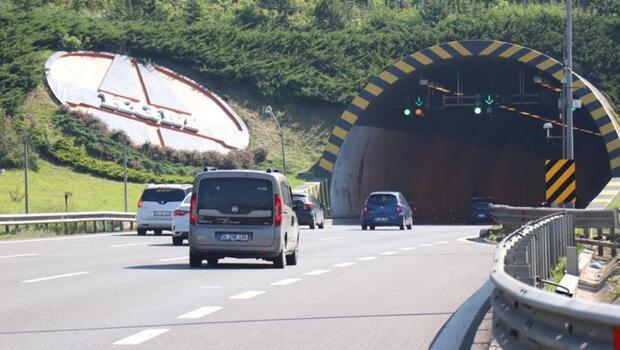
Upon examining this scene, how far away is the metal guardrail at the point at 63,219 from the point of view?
139 feet

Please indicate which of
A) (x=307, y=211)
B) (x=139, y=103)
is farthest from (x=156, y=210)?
(x=139, y=103)

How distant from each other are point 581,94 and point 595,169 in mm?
13268

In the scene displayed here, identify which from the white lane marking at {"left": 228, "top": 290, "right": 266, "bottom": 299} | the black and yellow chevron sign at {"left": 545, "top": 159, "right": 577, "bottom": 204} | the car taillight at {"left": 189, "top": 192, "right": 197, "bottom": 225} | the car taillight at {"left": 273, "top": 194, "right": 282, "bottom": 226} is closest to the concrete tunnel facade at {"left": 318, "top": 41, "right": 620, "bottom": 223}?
the black and yellow chevron sign at {"left": 545, "top": 159, "right": 577, "bottom": 204}

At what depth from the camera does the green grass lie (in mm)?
70562

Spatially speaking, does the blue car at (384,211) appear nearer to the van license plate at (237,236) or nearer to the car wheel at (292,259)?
the car wheel at (292,259)

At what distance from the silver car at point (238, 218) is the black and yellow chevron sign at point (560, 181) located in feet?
42.1

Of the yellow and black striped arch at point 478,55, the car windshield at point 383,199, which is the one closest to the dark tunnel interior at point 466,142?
the yellow and black striped arch at point 478,55

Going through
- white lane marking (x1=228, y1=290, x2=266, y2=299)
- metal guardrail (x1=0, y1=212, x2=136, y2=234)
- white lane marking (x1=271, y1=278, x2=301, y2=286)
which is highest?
metal guardrail (x1=0, y1=212, x2=136, y2=234)

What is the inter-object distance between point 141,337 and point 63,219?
3360 cm

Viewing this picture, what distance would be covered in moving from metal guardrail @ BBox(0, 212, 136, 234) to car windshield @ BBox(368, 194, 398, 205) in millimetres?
9067

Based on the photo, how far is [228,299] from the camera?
17.9 meters

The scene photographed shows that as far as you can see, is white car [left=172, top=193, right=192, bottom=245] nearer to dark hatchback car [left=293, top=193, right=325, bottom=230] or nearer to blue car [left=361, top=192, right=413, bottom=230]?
dark hatchback car [left=293, top=193, right=325, bottom=230]

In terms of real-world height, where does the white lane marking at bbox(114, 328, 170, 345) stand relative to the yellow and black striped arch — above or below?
below

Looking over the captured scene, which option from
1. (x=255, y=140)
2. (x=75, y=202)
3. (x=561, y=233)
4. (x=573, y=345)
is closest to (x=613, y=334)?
(x=573, y=345)
